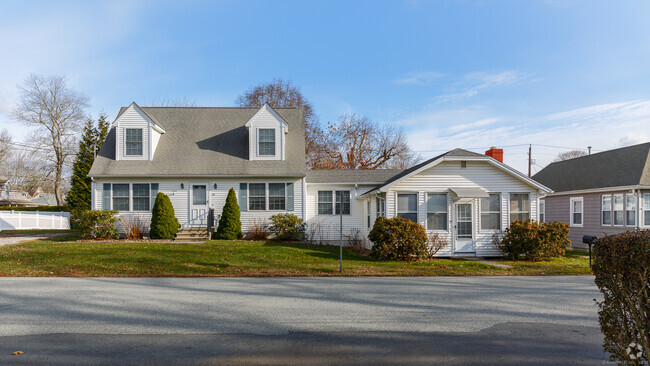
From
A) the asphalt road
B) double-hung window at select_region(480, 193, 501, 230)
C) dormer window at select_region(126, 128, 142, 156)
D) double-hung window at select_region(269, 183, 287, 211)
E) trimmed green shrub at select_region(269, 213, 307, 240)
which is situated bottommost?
the asphalt road

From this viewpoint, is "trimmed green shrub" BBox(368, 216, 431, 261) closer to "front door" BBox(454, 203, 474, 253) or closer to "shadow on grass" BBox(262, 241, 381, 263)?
"shadow on grass" BBox(262, 241, 381, 263)

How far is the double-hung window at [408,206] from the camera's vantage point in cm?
1672

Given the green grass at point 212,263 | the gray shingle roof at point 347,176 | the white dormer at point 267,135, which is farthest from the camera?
Answer: the gray shingle roof at point 347,176

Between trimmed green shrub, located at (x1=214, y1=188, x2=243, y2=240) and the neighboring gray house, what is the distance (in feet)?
55.2

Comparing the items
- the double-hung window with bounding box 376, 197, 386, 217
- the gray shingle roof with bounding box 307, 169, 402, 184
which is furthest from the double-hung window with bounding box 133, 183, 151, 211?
the double-hung window with bounding box 376, 197, 386, 217

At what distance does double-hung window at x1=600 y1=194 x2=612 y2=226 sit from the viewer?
20.2 metres

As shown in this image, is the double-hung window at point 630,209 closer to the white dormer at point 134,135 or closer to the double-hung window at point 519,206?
the double-hung window at point 519,206

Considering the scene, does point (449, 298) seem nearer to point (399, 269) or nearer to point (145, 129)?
point (399, 269)

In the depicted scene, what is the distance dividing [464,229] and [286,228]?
8.12 metres

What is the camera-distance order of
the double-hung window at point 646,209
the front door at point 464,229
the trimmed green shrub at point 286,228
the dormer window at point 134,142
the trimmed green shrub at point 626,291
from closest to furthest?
the trimmed green shrub at point 626,291 < the front door at point 464,229 < the double-hung window at point 646,209 < the trimmed green shrub at point 286,228 < the dormer window at point 134,142

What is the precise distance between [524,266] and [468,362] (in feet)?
34.5

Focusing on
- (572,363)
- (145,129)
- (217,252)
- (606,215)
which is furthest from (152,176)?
(606,215)

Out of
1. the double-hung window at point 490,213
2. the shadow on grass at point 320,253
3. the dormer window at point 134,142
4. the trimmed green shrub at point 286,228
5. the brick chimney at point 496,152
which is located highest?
the dormer window at point 134,142

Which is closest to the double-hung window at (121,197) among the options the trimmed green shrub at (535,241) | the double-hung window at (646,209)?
the trimmed green shrub at (535,241)
